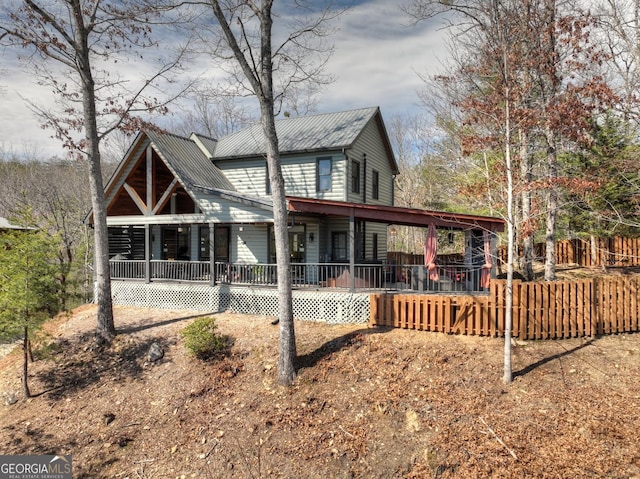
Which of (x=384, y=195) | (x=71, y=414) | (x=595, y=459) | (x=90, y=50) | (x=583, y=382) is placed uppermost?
(x=90, y=50)

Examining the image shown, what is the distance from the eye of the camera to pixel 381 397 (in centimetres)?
852

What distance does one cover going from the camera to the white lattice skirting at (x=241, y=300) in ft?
40.0

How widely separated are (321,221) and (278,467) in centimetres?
1173

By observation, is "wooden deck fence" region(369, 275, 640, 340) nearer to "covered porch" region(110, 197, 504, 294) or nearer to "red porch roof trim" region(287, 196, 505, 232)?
"covered porch" region(110, 197, 504, 294)

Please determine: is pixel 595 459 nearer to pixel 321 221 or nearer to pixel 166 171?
pixel 321 221

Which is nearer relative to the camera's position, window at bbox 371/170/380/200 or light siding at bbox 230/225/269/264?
light siding at bbox 230/225/269/264

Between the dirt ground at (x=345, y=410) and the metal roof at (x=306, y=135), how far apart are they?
9379mm

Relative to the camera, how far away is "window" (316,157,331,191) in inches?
674

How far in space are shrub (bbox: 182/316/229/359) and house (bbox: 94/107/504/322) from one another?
2.80 metres

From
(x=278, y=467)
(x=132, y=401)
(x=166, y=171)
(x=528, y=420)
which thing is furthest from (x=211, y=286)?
(x=528, y=420)

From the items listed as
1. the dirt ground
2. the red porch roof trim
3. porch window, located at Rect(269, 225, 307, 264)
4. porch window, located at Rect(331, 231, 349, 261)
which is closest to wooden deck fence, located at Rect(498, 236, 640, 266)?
the red porch roof trim

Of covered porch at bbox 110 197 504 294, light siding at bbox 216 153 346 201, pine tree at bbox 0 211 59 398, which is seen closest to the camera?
pine tree at bbox 0 211 59 398

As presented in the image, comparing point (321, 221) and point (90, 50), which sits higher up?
point (90, 50)

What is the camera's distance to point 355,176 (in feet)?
58.4
